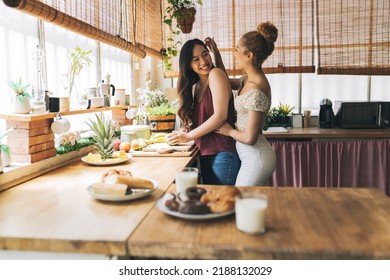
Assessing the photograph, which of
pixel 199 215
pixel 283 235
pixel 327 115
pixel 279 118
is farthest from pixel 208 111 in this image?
pixel 327 115

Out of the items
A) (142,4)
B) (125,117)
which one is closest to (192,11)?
(142,4)

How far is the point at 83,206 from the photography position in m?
1.49

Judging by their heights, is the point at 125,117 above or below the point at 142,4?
below

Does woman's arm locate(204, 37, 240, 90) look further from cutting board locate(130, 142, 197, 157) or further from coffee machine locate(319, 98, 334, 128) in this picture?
coffee machine locate(319, 98, 334, 128)

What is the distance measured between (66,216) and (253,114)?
117 centimetres

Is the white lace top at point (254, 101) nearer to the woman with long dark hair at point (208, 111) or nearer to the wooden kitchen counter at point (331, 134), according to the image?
the woman with long dark hair at point (208, 111)

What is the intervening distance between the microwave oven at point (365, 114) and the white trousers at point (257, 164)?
7.40ft

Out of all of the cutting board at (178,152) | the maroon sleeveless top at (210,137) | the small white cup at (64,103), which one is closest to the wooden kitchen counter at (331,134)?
the cutting board at (178,152)

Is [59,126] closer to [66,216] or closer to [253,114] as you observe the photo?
[66,216]

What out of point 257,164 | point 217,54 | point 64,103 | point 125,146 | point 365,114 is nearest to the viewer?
point 257,164

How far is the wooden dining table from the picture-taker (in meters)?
1.07

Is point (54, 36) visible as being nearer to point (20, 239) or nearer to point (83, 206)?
point (83, 206)

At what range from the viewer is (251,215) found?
117 cm

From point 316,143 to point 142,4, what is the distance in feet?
7.34
